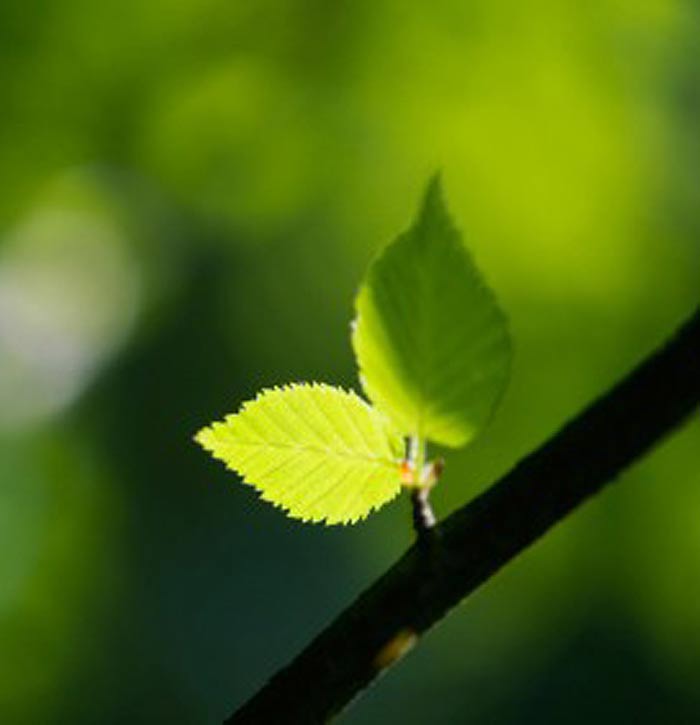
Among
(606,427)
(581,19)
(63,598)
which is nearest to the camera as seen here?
(606,427)

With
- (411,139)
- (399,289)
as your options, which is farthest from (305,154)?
(399,289)

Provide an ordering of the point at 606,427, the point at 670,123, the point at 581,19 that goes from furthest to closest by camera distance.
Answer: the point at 670,123
the point at 581,19
the point at 606,427

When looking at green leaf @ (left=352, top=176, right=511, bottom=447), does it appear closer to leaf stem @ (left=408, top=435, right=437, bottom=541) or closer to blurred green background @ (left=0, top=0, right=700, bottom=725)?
leaf stem @ (left=408, top=435, right=437, bottom=541)

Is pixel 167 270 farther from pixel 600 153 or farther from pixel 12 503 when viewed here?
pixel 600 153

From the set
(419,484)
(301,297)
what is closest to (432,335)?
(419,484)

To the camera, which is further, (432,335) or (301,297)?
(301,297)

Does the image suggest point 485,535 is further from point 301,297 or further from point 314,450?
point 301,297

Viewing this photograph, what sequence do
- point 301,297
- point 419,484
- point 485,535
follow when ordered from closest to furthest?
point 485,535 → point 419,484 → point 301,297
